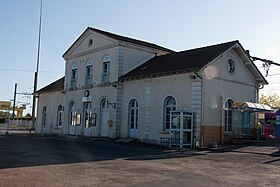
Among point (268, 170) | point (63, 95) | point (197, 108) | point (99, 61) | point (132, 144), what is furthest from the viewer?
point (63, 95)

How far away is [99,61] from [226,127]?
1113cm

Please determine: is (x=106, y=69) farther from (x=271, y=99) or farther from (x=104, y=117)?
(x=271, y=99)

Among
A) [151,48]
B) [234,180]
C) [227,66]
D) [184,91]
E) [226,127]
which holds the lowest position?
[234,180]

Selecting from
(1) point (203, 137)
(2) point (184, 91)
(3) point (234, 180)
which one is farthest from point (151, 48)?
(3) point (234, 180)

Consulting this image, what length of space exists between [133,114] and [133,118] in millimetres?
275

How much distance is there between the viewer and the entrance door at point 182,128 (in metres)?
19.9

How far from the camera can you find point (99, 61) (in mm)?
27906

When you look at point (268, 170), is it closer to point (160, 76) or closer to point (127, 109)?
point (160, 76)

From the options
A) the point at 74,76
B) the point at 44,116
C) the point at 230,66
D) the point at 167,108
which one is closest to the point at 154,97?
the point at 167,108

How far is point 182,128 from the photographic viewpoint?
65.4ft

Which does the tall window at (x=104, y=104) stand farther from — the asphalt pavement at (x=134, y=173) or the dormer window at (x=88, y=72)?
the asphalt pavement at (x=134, y=173)

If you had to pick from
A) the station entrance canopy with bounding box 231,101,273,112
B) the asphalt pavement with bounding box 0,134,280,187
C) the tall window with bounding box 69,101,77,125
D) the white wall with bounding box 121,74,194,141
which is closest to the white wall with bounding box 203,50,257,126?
the station entrance canopy with bounding box 231,101,273,112

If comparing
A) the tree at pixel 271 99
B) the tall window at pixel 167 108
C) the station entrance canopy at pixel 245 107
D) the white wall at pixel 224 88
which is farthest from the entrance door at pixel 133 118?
the tree at pixel 271 99

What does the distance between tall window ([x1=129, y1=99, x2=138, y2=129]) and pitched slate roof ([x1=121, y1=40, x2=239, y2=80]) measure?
1.82 meters
